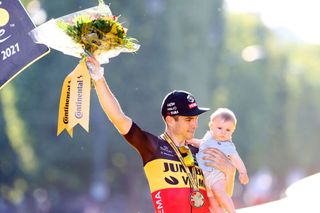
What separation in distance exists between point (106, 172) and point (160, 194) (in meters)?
34.3

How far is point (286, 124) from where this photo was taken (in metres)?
60.5

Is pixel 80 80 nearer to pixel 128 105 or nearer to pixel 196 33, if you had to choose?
pixel 128 105

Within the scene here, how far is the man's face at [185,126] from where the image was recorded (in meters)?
8.35

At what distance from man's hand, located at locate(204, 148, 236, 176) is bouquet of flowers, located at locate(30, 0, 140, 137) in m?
1.09

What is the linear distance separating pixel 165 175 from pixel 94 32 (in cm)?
131

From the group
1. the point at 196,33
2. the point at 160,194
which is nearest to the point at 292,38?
the point at 196,33

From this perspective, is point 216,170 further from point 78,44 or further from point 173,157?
point 78,44

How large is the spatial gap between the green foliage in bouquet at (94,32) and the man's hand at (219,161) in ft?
3.98

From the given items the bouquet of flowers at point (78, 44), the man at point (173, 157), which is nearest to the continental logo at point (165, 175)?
the man at point (173, 157)

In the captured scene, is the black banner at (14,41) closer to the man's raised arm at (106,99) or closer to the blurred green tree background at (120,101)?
the man's raised arm at (106,99)

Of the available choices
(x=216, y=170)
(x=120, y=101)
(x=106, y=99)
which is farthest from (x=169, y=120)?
(x=120, y=101)

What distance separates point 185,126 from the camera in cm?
837

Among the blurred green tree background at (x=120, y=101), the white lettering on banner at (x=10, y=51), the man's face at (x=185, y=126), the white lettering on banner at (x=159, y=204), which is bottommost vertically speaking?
the blurred green tree background at (x=120, y=101)

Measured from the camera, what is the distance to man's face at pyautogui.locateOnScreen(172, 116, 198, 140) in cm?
835
